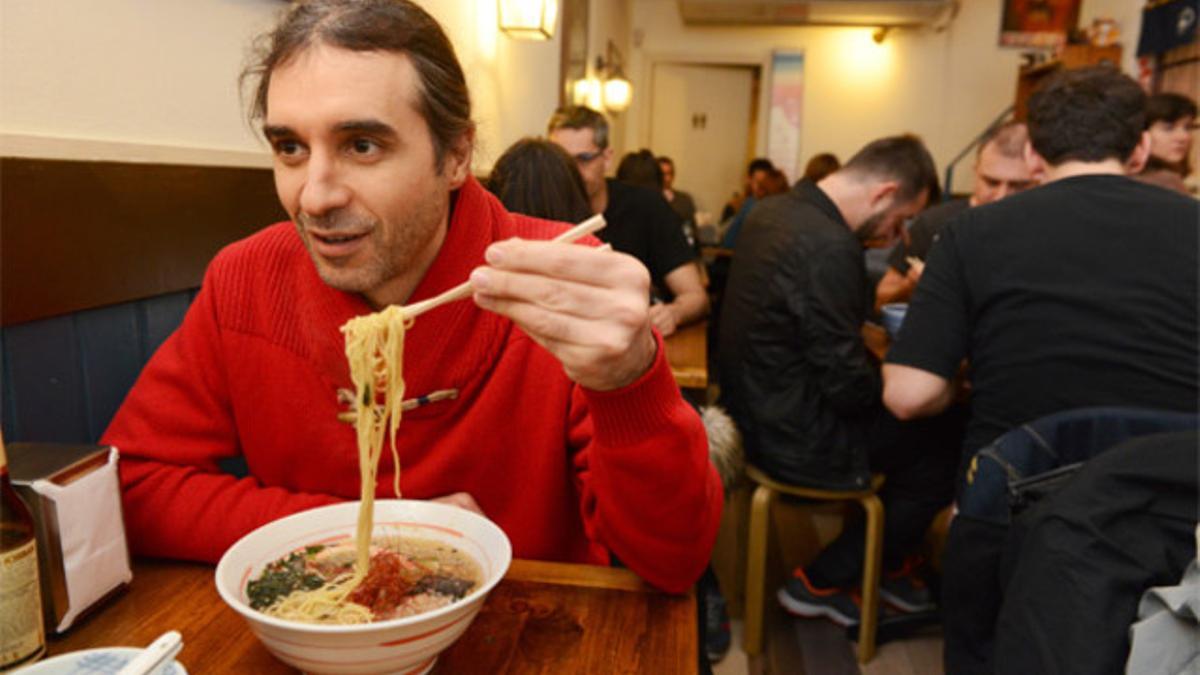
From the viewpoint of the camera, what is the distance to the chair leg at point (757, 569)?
2547 mm

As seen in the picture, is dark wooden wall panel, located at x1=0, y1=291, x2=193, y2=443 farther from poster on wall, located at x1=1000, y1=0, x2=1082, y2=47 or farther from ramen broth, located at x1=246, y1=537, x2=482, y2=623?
poster on wall, located at x1=1000, y1=0, x2=1082, y2=47

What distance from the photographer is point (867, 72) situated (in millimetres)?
9062

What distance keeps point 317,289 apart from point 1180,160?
4330mm

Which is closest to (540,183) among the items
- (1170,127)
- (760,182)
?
(1170,127)

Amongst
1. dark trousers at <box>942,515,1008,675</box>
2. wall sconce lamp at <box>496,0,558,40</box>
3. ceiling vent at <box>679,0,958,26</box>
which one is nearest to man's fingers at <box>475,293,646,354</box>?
dark trousers at <box>942,515,1008,675</box>

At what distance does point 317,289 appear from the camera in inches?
48.6

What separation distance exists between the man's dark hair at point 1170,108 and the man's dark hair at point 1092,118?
2222 millimetres

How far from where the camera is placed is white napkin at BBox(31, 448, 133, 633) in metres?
0.86

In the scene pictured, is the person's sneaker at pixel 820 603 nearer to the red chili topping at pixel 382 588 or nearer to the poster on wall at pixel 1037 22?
the red chili topping at pixel 382 588

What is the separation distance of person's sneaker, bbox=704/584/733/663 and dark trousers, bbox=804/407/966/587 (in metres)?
0.40

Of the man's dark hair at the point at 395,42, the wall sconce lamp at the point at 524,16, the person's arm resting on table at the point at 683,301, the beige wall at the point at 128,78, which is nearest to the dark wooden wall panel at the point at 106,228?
the beige wall at the point at 128,78

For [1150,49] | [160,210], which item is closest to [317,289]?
[160,210]

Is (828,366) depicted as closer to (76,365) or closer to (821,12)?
(76,365)

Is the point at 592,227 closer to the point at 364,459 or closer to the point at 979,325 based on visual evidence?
the point at 364,459
